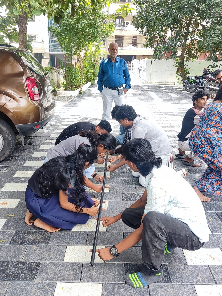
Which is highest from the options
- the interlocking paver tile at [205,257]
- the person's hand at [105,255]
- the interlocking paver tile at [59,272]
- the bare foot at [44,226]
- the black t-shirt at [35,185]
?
the black t-shirt at [35,185]

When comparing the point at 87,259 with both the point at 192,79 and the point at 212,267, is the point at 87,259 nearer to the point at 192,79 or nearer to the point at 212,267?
the point at 212,267

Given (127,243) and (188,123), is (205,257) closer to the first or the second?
(127,243)

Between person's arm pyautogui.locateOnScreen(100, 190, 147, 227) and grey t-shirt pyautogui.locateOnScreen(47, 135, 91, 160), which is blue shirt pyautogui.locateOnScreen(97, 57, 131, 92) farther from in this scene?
person's arm pyautogui.locateOnScreen(100, 190, 147, 227)

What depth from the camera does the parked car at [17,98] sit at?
4.21 meters

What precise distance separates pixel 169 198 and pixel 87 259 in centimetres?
93

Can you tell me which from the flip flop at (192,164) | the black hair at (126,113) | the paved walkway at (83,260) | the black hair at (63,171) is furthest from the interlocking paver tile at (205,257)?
the flip flop at (192,164)

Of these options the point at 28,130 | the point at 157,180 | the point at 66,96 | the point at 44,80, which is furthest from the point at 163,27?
the point at 157,180

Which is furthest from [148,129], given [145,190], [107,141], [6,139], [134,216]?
[6,139]

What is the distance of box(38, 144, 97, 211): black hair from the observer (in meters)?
2.50

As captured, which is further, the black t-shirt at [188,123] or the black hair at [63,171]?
the black t-shirt at [188,123]

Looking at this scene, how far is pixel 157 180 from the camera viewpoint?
80.0 inches

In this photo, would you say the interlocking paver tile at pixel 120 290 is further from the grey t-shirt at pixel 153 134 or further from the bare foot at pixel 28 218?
the grey t-shirt at pixel 153 134

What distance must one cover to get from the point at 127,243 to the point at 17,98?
2954 millimetres

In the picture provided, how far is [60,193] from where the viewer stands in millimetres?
2617
